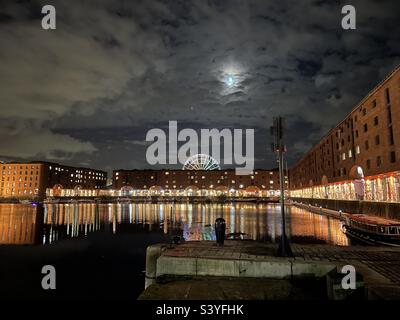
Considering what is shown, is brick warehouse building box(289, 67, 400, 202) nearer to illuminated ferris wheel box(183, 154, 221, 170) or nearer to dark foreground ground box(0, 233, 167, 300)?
dark foreground ground box(0, 233, 167, 300)

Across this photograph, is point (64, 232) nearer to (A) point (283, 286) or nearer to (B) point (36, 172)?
(A) point (283, 286)

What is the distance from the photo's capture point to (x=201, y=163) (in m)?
167

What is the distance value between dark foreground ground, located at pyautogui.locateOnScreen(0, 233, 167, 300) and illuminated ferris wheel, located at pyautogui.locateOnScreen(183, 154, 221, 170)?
5110 inches

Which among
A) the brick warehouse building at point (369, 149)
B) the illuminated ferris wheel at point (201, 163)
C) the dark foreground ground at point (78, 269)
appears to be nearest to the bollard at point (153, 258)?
the dark foreground ground at point (78, 269)

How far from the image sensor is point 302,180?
400 ft

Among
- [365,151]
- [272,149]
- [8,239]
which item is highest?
[365,151]

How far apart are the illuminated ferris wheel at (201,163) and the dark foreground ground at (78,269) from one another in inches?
5110

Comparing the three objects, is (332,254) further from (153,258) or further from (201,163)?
(201,163)

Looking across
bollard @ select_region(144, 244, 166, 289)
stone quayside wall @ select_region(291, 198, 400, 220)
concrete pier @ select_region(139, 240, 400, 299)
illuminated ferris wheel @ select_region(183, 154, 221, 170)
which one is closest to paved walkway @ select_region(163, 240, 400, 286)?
concrete pier @ select_region(139, 240, 400, 299)

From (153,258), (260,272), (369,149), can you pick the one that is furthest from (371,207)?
(153,258)

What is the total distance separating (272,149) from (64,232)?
3552 cm

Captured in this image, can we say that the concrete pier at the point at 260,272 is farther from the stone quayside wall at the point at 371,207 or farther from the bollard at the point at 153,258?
the stone quayside wall at the point at 371,207
